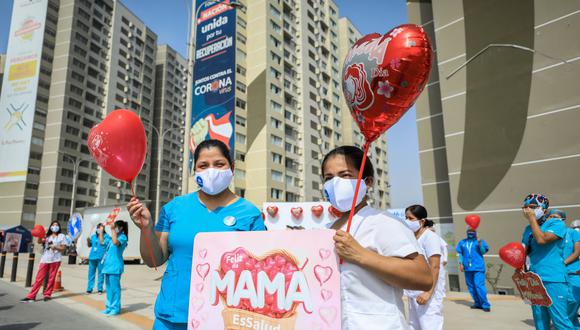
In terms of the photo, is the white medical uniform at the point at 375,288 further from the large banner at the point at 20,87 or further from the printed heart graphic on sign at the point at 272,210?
the large banner at the point at 20,87

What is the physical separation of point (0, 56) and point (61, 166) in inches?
1419

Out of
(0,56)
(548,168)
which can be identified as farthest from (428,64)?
(0,56)

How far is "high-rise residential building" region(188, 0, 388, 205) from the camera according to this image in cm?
4178

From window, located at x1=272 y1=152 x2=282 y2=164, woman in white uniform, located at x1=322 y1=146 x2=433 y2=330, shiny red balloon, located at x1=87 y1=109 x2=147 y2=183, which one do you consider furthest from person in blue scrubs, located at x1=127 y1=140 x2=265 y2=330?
window, located at x1=272 y1=152 x2=282 y2=164

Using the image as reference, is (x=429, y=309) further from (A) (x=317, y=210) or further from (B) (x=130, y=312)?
(A) (x=317, y=210)

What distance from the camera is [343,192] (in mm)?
1727

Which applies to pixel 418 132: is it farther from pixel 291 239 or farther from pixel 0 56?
pixel 0 56

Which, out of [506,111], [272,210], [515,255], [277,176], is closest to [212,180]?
[515,255]

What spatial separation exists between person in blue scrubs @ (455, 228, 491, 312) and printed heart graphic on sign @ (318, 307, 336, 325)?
7.27 m

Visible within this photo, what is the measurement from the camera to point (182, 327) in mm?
1934

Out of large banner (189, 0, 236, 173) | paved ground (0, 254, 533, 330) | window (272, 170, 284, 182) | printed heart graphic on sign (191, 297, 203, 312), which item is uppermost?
large banner (189, 0, 236, 173)

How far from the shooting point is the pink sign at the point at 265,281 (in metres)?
1.57

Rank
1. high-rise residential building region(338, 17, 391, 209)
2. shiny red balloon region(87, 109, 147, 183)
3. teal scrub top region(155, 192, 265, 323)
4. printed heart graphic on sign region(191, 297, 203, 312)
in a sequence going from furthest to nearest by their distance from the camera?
high-rise residential building region(338, 17, 391, 209)
shiny red balloon region(87, 109, 147, 183)
teal scrub top region(155, 192, 265, 323)
printed heart graphic on sign region(191, 297, 203, 312)

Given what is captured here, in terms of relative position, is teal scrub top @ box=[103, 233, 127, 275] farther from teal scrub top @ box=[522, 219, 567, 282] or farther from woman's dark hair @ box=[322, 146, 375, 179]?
teal scrub top @ box=[522, 219, 567, 282]
